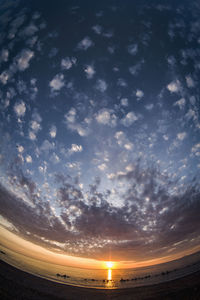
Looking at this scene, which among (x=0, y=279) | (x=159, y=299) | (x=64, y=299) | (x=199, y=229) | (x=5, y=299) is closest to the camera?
(x=5, y=299)

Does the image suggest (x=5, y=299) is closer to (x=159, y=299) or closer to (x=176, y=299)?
(x=159, y=299)

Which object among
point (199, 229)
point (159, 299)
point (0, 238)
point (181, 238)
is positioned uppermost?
point (159, 299)

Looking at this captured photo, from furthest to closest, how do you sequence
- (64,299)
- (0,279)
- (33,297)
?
(0,279)
(64,299)
(33,297)

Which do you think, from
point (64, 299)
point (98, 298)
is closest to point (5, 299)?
point (64, 299)

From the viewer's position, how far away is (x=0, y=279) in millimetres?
23406

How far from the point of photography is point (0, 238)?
86.6 metres

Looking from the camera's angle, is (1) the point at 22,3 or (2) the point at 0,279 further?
(2) the point at 0,279

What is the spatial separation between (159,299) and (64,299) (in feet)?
49.3

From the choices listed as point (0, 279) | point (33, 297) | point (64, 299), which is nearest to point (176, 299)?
point (64, 299)

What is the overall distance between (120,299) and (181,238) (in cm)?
4437

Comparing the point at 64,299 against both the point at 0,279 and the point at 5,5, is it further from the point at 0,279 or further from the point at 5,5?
the point at 5,5

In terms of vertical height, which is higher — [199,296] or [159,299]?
[199,296]

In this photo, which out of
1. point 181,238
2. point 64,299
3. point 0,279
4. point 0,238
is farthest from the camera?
point 0,238

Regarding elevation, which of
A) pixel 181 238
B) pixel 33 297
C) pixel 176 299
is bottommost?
pixel 181 238
